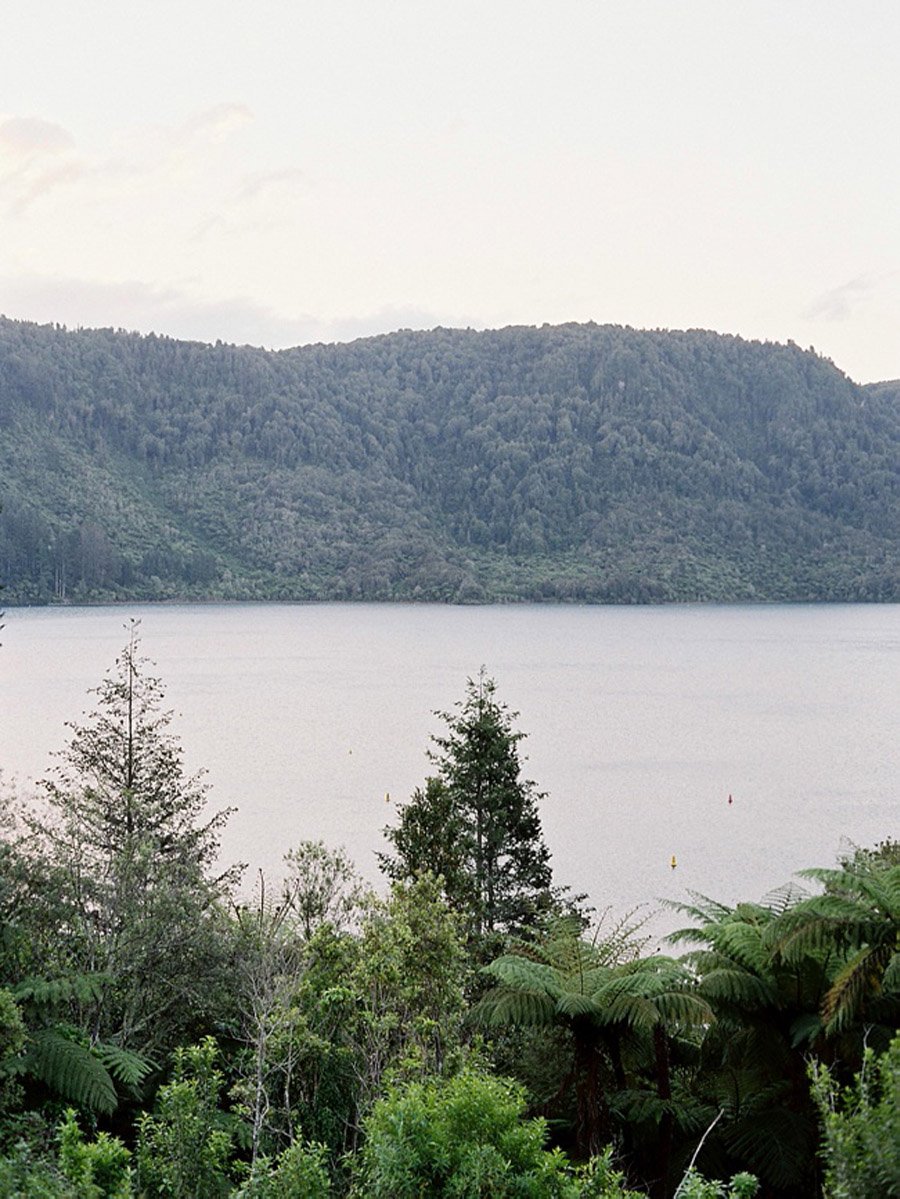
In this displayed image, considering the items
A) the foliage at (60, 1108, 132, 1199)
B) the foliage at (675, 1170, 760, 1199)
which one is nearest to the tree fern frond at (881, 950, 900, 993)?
A: the foliage at (675, 1170, 760, 1199)

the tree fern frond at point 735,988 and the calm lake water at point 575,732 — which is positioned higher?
the tree fern frond at point 735,988

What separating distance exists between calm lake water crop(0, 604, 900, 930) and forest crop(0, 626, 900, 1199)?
2.39 meters

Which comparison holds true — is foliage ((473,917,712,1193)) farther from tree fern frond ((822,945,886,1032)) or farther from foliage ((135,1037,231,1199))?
foliage ((135,1037,231,1199))

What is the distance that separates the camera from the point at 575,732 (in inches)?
2840

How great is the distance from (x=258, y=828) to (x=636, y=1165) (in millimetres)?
35626

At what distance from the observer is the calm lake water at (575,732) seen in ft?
143

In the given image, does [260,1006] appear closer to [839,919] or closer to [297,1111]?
[297,1111]

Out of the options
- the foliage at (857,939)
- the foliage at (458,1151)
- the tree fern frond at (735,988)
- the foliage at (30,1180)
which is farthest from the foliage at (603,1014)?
the foliage at (30,1180)

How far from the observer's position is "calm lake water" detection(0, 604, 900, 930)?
4366cm

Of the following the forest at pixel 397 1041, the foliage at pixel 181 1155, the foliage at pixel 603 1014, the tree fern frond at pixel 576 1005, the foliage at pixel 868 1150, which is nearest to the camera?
the foliage at pixel 868 1150

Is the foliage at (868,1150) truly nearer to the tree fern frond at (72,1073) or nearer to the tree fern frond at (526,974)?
the tree fern frond at (526,974)

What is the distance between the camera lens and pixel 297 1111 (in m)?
9.38

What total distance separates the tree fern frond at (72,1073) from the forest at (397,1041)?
2 cm

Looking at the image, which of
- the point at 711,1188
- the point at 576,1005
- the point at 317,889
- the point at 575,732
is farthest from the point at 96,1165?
the point at 575,732
